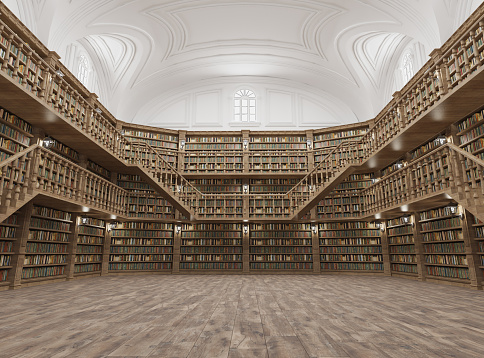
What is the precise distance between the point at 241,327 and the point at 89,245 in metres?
8.17

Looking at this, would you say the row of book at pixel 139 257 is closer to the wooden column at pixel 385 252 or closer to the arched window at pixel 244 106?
the arched window at pixel 244 106

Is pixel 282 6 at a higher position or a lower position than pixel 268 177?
higher

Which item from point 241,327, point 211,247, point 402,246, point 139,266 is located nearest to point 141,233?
point 139,266

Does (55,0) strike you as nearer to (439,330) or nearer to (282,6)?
(282,6)

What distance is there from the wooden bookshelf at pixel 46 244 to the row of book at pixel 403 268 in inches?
376

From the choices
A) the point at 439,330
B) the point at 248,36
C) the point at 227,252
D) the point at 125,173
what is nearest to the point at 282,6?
the point at 248,36

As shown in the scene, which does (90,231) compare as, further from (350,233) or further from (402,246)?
(402,246)

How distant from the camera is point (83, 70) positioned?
10.6 m

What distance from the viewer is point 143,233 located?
1091 centimetres

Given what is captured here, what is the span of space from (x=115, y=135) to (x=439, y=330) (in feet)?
29.9

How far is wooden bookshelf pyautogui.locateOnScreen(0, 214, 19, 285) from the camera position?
6.30m

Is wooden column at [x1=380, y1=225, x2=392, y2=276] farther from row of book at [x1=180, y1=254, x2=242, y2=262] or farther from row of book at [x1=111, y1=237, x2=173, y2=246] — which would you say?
row of book at [x1=111, y1=237, x2=173, y2=246]

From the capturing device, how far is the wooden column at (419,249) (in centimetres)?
812

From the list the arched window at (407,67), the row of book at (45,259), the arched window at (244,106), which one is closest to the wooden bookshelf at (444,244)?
the arched window at (407,67)
